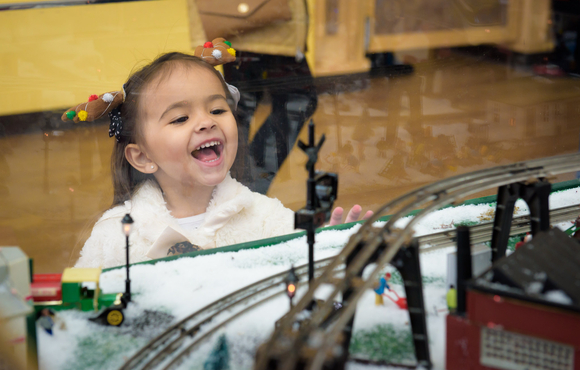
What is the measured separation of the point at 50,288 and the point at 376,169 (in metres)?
4.55

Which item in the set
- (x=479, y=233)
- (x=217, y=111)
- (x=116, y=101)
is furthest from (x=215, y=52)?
(x=479, y=233)

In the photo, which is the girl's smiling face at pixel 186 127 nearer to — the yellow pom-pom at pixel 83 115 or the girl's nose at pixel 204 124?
the girl's nose at pixel 204 124

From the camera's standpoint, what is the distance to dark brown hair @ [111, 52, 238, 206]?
5.32m

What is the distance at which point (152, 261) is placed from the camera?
541cm

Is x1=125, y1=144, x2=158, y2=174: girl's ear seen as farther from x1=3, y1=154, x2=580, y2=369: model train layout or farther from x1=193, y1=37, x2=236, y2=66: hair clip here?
x1=3, y1=154, x2=580, y2=369: model train layout

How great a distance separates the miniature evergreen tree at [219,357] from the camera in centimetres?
387

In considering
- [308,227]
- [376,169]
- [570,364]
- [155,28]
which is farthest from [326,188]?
[376,169]

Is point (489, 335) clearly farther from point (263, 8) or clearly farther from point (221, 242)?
point (263, 8)

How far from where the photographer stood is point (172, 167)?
5.54 meters

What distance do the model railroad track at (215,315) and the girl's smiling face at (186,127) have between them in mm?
1418

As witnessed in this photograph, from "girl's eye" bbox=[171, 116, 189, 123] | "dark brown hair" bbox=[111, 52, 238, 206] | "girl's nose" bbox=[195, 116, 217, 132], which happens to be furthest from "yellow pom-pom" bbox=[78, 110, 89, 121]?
"girl's nose" bbox=[195, 116, 217, 132]

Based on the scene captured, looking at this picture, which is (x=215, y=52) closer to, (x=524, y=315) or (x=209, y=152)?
(x=209, y=152)

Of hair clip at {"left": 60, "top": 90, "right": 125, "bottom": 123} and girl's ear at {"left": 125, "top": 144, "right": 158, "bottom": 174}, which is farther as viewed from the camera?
girl's ear at {"left": 125, "top": 144, "right": 158, "bottom": 174}

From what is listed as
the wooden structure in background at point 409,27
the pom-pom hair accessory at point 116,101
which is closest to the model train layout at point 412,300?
the pom-pom hair accessory at point 116,101
